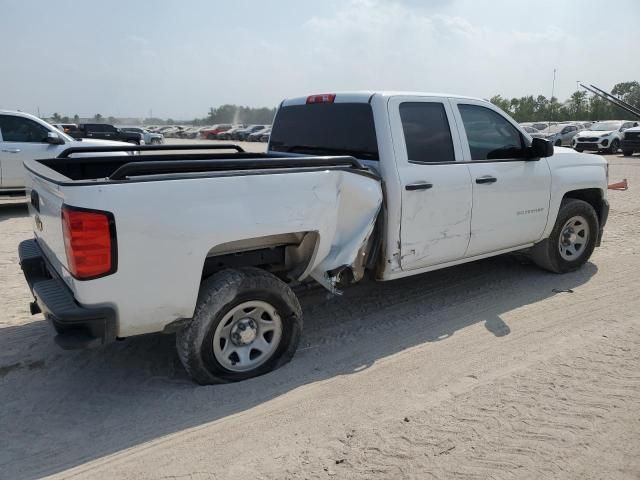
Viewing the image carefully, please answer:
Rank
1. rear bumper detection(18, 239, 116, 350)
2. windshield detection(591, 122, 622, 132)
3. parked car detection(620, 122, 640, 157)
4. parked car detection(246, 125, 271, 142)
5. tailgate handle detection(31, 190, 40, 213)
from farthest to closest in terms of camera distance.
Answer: parked car detection(246, 125, 271, 142)
windshield detection(591, 122, 622, 132)
parked car detection(620, 122, 640, 157)
tailgate handle detection(31, 190, 40, 213)
rear bumper detection(18, 239, 116, 350)

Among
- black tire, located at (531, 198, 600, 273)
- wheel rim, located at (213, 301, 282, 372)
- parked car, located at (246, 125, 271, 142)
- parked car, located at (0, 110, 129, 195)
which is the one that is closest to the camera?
wheel rim, located at (213, 301, 282, 372)

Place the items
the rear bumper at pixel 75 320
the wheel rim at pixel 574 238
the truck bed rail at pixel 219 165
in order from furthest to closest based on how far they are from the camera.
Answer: the wheel rim at pixel 574 238 → the truck bed rail at pixel 219 165 → the rear bumper at pixel 75 320

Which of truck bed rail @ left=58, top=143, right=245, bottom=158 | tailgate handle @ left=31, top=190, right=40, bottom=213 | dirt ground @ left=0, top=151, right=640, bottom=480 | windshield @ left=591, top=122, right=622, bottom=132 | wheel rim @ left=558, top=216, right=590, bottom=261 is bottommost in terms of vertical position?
dirt ground @ left=0, top=151, right=640, bottom=480

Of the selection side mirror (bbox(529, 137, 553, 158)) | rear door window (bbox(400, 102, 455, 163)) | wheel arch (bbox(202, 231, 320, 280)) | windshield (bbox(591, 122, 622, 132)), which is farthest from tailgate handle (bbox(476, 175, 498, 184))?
windshield (bbox(591, 122, 622, 132))

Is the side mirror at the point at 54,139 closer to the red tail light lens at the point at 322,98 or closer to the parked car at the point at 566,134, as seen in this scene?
the red tail light lens at the point at 322,98

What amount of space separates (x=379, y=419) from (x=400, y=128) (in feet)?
7.62

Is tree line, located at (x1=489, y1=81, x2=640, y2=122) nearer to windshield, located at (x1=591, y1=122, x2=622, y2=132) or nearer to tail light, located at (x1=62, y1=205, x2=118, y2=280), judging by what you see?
windshield, located at (x1=591, y1=122, x2=622, y2=132)

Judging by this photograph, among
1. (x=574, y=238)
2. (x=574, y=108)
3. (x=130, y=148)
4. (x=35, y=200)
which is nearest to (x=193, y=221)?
(x=35, y=200)

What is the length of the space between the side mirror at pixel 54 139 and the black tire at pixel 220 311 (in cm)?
772

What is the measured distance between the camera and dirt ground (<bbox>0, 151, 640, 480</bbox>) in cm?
272

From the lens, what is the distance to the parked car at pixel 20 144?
937 cm

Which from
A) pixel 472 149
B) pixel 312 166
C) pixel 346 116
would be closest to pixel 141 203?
pixel 312 166

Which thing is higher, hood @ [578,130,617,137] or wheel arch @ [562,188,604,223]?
hood @ [578,130,617,137]

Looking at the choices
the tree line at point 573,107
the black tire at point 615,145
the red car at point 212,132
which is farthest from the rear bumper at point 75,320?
the red car at point 212,132
